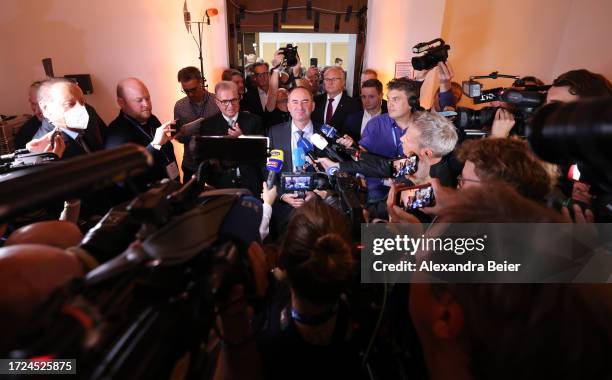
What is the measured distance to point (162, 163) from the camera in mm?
2084

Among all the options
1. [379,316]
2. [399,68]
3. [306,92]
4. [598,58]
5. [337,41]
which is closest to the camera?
[379,316]

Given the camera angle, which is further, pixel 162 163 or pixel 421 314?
pixel 162 163

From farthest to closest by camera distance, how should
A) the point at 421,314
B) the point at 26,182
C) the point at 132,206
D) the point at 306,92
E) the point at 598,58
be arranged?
the point at 598,58
the point at 306,92
the point at 421,314
the point at 132,206
the point at 26,182

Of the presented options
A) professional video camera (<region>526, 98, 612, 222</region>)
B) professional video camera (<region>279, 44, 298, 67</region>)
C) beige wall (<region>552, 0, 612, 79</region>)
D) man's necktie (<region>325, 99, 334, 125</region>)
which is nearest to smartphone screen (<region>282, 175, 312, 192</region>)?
professional video camera (<region>526, 98, 612, 222</region>)

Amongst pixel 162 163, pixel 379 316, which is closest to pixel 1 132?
pixel 162 163

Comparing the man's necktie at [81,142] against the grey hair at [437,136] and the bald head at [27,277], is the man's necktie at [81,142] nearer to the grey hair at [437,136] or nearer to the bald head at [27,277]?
the bald head at [27,277]

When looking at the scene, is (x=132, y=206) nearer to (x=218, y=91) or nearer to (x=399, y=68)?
(x=218, y=91)

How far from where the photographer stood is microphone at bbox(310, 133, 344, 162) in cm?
170

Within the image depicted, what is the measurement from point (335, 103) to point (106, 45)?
2.21 metres

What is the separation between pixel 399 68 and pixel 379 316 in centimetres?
330

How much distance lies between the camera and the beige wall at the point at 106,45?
2707 millimetres

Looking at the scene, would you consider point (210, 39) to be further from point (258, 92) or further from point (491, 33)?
point (491, 33)

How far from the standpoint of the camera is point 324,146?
1708mm

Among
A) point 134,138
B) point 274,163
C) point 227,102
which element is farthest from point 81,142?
point 274,163
